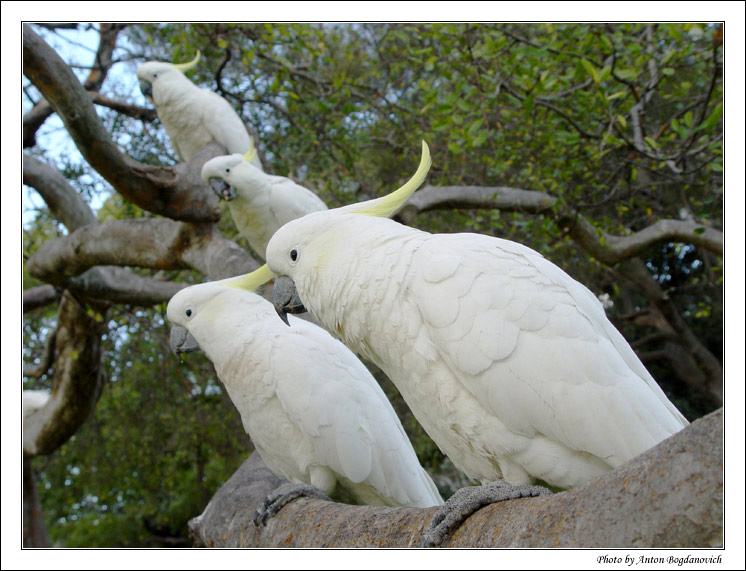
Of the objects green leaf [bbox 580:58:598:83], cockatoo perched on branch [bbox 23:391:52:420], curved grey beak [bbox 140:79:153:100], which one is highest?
curved grey beak [bbox 140:79:153:100]

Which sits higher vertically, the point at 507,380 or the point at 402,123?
the point at 402,123

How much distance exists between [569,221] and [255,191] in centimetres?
165

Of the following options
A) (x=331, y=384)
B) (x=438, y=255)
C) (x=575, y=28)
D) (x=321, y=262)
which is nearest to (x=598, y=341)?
(x=438, y=255)

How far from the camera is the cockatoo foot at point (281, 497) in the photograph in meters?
1.82

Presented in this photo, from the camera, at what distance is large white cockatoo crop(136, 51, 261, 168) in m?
3.81

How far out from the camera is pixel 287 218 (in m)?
2.96

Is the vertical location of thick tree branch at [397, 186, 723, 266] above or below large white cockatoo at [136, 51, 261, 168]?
below

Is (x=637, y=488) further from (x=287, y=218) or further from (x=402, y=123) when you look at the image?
(x=402, y=123)

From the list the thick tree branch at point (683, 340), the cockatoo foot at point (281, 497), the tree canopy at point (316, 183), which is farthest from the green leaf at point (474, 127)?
the thick tree branch at point (683, 340)

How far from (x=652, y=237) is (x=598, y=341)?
7.86 feet

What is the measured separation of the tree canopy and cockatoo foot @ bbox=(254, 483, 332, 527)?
3.74ft

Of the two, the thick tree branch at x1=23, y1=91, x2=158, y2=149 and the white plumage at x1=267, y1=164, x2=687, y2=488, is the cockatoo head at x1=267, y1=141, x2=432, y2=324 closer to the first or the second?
the white plumage at x1=267, y1=164, x2=687, y2=488

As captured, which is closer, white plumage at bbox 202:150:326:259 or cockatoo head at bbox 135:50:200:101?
white plumage at bbox 202:150:326:259

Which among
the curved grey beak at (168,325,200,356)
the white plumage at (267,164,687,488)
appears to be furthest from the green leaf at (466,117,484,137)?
the curved grey beak at (168,325,200,356)
